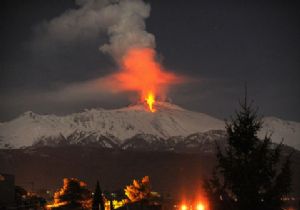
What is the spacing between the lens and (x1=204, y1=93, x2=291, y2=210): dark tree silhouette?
2594 cm

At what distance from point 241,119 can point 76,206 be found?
68.3 metres

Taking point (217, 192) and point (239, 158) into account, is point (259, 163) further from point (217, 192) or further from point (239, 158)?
point (217, 192)

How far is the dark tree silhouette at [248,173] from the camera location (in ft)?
85.1

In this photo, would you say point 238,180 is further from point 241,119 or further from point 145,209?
point 145,209

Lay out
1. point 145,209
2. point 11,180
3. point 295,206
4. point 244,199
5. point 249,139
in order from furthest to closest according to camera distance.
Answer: point 295,206 → point 145,209 → point 11,180 → point 249,139 → point 244,199

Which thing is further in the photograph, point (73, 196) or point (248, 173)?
point (73, 196)

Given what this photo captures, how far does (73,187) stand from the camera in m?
95.1

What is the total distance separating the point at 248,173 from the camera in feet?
85.9

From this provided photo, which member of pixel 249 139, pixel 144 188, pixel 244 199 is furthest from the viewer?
pixel 144 188

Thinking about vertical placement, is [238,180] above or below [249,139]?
below

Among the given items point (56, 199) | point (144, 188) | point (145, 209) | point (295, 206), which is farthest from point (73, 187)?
point (295, 206)

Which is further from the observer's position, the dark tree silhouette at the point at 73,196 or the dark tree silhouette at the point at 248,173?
the dark tree silhouette at the point at 73,196

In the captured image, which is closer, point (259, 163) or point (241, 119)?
point (259, 163)

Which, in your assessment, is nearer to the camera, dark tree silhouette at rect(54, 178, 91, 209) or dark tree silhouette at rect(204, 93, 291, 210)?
dark tree silhouette at rect(204, 93, 291, 210)
